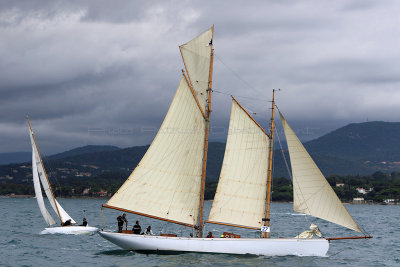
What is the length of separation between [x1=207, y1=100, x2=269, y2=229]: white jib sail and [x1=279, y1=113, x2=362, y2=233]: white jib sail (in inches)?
92.4

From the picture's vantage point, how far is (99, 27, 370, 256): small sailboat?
4288 centimetres

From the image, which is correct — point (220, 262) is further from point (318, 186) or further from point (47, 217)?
point (47, 217)

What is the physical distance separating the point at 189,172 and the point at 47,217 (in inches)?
1052

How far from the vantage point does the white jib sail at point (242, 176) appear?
4353cm

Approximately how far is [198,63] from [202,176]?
8870mm

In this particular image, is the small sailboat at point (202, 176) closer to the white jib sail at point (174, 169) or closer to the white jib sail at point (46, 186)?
the white jib sail at point (174, 169)

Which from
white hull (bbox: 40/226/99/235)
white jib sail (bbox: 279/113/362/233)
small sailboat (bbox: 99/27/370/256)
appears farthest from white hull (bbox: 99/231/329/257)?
white hull (bbox: 40/226/99/235)

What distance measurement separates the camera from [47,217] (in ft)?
210

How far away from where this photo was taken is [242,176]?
43844 millimetres

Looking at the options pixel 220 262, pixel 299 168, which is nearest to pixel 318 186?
pixel 299 168

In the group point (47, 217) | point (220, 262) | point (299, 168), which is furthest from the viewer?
point (47, 217)

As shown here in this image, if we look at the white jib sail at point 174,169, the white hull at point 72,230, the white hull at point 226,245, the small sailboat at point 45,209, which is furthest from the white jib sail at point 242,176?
the small sailboat at point 45,209

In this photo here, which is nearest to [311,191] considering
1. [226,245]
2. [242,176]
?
[242,176]

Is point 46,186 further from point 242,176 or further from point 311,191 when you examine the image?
point 311,191
